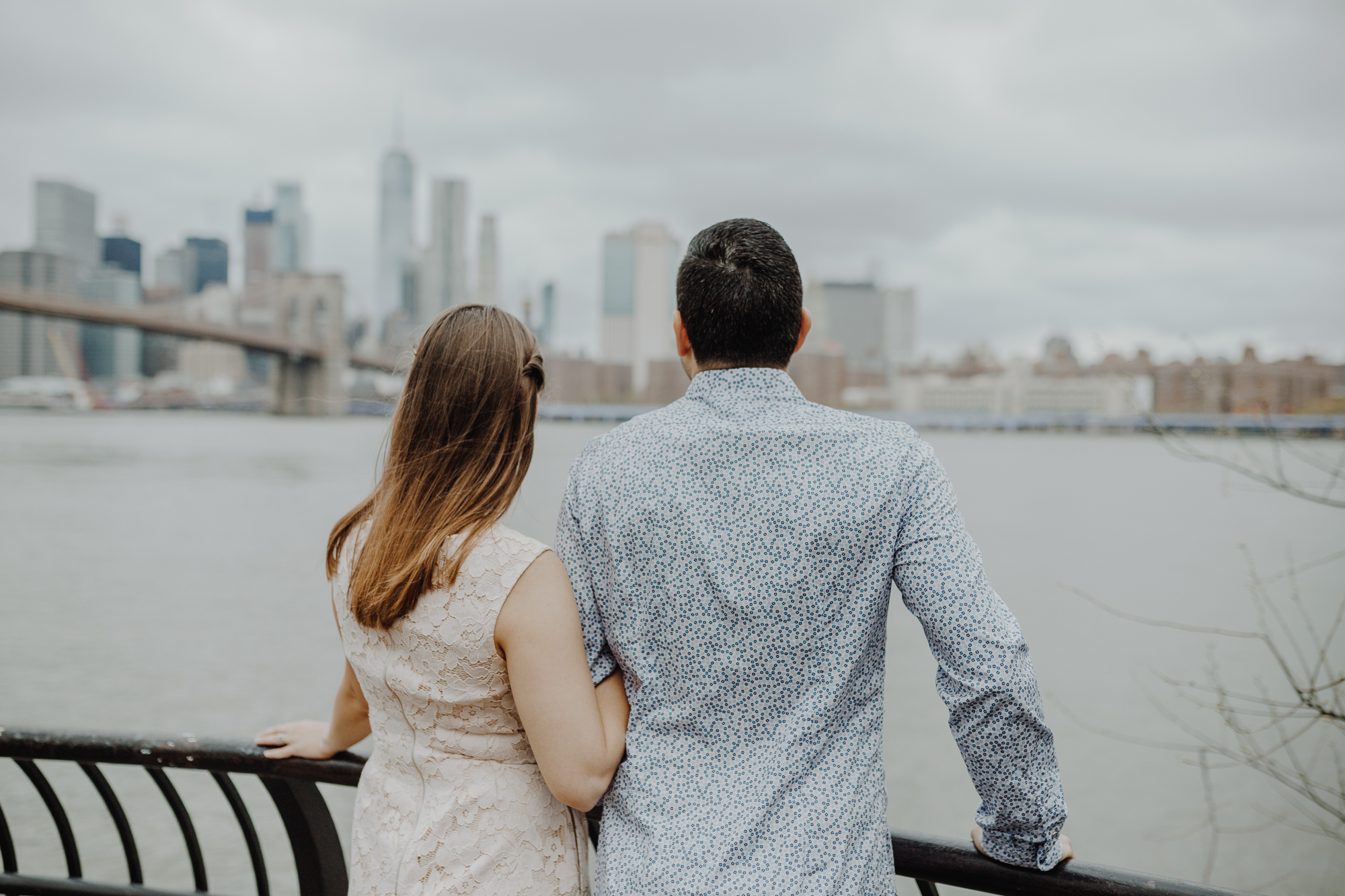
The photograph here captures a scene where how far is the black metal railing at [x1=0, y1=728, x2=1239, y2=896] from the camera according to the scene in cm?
106

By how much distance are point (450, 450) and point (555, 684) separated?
272mm

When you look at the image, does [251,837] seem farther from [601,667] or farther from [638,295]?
[638,295]

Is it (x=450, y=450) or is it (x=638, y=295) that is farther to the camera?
(x=638, y=295)

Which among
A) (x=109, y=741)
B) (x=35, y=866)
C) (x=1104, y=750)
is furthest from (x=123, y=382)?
(x=109, y=741)

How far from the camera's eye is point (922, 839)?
1.08m

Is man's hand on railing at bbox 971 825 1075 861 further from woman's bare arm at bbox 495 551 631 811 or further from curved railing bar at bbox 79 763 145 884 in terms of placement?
curved railing bar at bbox 79 763 145 884

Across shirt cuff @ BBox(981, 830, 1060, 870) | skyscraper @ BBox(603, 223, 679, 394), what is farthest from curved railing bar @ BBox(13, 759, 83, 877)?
skyscraper @ BBox(603, 223, 679, 394)

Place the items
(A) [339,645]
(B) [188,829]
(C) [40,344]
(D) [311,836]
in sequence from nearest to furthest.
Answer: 1. (D) [311,836]
2. (B) [188,829]
3. (A) [339,645]
4. (C) [40,344]

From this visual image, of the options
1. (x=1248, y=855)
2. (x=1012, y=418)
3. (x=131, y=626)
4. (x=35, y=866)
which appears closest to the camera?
(x=35, y=866)

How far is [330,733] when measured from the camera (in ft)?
4.19

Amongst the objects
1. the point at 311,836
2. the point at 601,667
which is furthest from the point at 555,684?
the point at 311,836

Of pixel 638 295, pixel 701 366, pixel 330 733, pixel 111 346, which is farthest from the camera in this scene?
pixel 111 346

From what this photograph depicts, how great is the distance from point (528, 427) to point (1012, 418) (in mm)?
55553

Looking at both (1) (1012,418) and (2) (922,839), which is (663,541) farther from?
(1) (1012,418)
